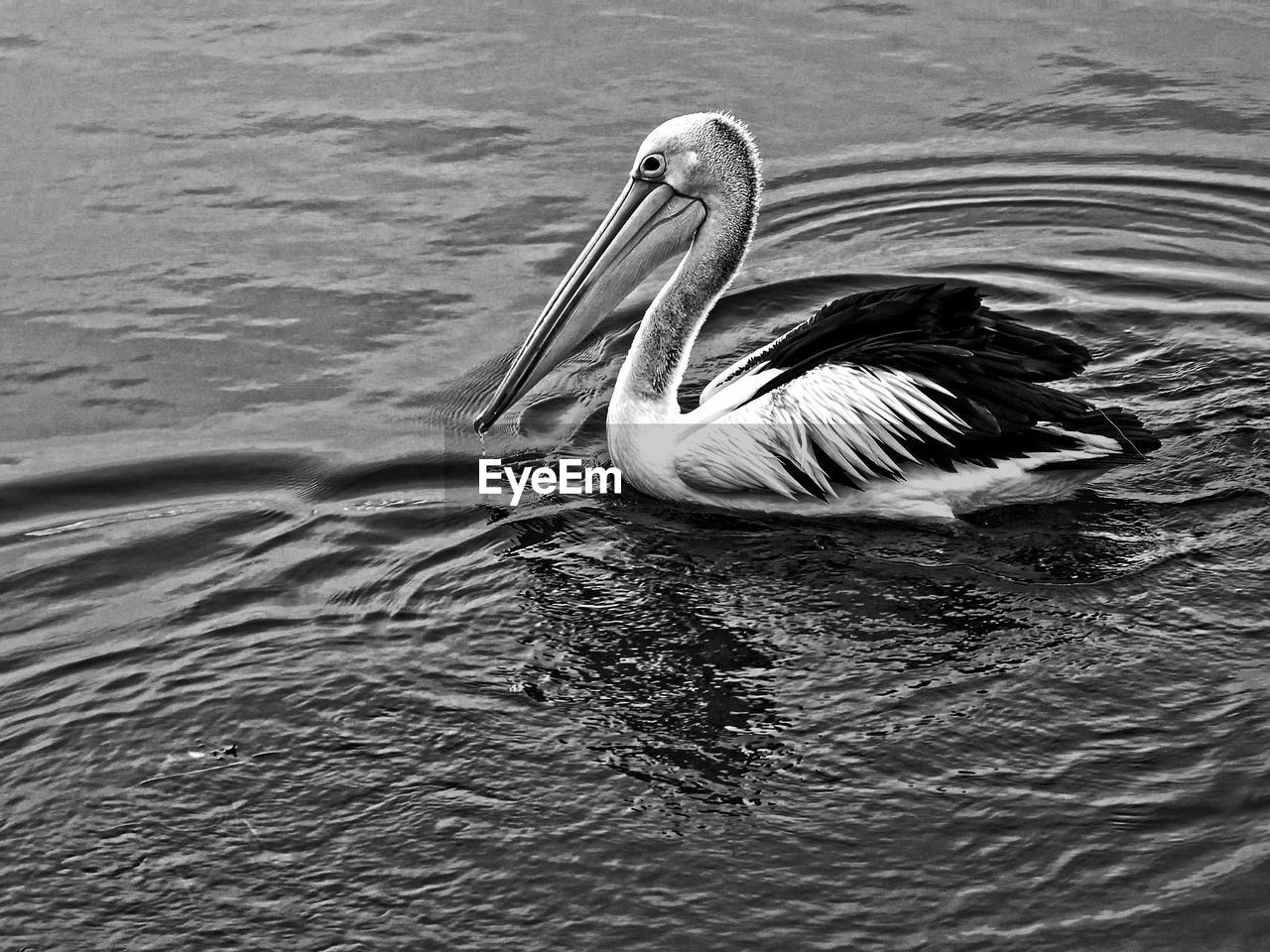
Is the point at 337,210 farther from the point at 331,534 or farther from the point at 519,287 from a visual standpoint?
the point at 331,534

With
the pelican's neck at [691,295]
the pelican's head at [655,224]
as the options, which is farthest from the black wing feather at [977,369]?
the pelican's head at [655,224]

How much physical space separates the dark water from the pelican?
17 cm

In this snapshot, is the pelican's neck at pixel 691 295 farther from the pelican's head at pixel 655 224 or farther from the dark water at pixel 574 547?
the dark water at pixel 574 547

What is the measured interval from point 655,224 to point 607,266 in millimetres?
250

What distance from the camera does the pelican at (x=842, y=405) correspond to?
18.8ft

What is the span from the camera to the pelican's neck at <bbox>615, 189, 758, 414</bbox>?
20.8ft

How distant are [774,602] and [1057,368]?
1353 mm

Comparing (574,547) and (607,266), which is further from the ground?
(607,266)

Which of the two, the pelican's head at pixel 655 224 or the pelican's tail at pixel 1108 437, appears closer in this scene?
the pelican's tail at pixel 1108 437

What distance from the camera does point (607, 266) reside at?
21.6ft

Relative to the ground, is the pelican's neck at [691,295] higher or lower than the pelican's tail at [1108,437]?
higher

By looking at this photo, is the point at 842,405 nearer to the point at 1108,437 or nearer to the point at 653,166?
the point at 1108,437

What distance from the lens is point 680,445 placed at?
19.9 feet

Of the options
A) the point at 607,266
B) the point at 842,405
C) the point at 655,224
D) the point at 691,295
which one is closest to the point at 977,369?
the point at 842,405
